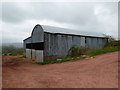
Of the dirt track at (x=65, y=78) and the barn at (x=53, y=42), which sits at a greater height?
the barn at (x=53, y=42)

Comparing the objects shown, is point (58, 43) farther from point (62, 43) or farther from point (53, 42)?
point (53, 42)

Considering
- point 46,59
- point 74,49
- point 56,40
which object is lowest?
point 46,59

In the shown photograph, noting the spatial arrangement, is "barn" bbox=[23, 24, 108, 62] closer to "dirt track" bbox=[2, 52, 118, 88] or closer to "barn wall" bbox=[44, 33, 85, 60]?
"barn wall" bbox=[44, 33, 85, 60]

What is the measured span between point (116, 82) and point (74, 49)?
1067 centimetres

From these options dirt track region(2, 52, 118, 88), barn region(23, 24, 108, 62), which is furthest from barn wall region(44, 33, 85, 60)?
dirt track region(2, 52, 118, 88)

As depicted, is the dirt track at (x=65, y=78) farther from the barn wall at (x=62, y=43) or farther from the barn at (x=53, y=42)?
the barn wall at (x=62, y=43)

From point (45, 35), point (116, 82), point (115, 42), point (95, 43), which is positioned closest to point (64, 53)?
point (45, 35)

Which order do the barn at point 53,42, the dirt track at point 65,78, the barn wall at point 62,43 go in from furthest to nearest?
1. the barn wall at point 62,43
2. the barn at point 53,42
3. the dirt track at point 65,78

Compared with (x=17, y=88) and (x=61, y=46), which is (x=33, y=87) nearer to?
(x=17, y=88)

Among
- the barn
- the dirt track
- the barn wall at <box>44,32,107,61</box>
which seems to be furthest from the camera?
the barn wall at <box>44,32,107,61</box>

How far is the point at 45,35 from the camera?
517 inches

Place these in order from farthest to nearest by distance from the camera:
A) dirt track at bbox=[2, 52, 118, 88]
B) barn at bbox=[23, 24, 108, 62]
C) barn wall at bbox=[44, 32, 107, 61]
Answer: barn wall at bbox=[44, 32, 107, 61]
barn at bbox=[23, 24, 108, 62]
dirt track at bbox=[2, 52, 118, 88]

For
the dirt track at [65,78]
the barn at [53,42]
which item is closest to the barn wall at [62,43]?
the barn at [53,42]

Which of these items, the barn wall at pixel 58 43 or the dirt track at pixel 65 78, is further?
the barn wall at pixel 58 43
